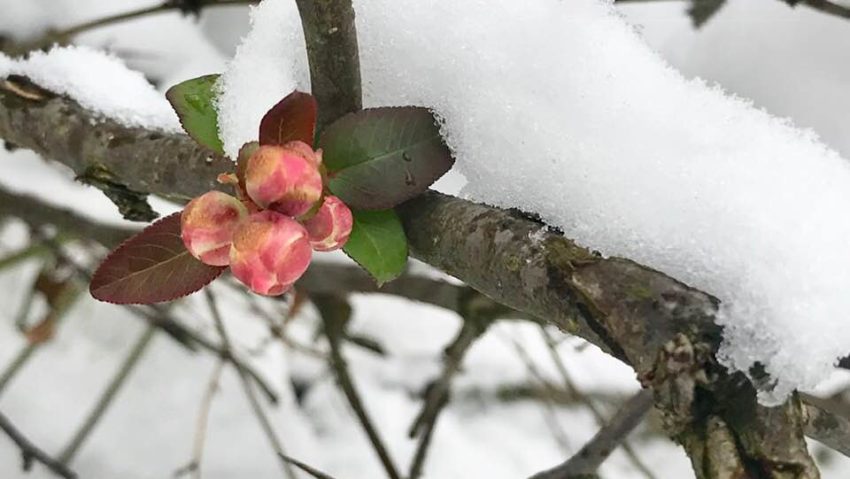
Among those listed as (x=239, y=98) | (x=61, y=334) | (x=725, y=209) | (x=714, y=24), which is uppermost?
(x=714, y=24)

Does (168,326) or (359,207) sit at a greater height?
(359,207)

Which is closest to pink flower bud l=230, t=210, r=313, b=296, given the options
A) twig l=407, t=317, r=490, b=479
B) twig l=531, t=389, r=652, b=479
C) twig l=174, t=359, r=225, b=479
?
twig l=531, t=389, r=652, b=479

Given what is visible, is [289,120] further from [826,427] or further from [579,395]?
[579,395]

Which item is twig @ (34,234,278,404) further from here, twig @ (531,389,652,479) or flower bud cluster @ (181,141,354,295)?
flower bud cluster @ (181,141,354,295)

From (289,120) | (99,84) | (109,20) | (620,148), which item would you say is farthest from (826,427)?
(109,20)

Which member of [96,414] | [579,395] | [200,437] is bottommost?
[96,414]

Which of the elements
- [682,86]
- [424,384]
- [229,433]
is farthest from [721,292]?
[424,384]

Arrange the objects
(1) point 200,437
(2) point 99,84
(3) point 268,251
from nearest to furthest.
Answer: (3) point 268,251 → (2) point 99,84 → (1) point 200,437

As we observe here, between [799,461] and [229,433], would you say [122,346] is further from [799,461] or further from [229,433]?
[799,461]
